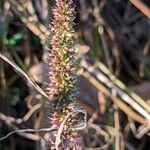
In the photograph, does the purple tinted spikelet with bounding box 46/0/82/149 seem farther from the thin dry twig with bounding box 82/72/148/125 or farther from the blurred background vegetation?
the thin dry twig with bounding box 82/72/148/125

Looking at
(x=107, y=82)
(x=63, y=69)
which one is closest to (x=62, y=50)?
(x=63, y=69)

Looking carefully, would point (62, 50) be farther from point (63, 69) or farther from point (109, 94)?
point (109, 94)

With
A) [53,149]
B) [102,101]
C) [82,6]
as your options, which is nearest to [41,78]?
[102,101]

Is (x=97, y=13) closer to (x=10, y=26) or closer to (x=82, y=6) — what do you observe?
(x=82, y=6)

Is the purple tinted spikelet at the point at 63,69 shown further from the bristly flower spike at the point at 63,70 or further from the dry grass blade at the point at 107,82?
the dry grass blade at the point at 107,82

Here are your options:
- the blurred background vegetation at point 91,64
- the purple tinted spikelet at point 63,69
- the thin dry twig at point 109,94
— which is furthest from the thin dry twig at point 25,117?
the purple tinted spikelet at point 63,69

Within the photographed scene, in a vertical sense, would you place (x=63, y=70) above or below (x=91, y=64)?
below

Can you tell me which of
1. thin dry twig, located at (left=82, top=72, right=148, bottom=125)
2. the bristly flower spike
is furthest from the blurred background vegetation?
the bristly flower spike
